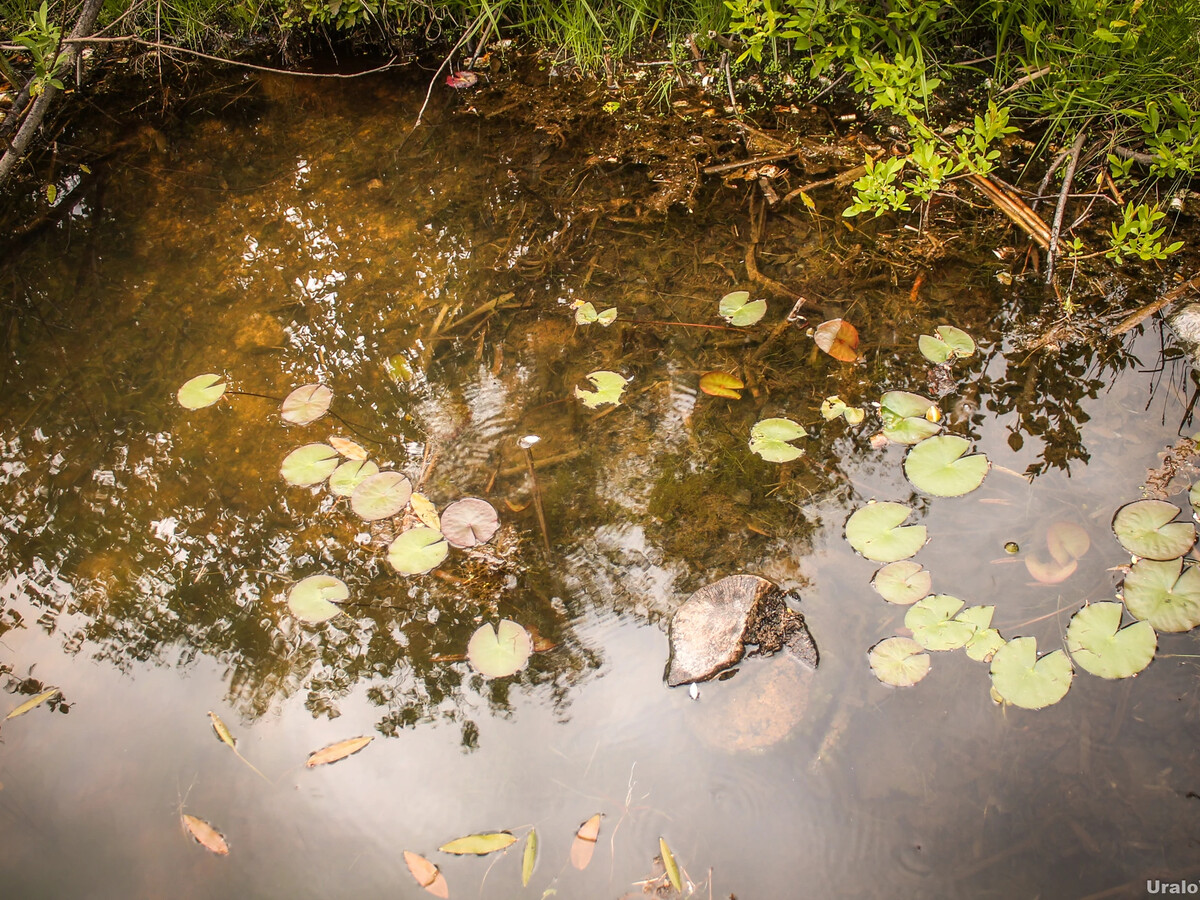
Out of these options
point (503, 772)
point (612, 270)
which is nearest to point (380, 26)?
point (612, 270)

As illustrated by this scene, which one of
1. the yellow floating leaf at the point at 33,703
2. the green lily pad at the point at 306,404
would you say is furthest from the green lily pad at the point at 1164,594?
the yellow floating leaf at the point at 33,703

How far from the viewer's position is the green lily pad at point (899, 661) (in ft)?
5.15

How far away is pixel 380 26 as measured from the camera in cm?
371

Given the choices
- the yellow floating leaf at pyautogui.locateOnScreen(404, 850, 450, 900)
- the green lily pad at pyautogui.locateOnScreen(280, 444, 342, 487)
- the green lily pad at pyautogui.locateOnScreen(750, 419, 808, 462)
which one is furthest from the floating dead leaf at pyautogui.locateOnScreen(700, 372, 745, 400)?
the yellow floating leaf at pyautogui.locateOnScreen(404, 850, 450, 900)

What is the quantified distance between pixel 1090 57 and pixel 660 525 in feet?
7.90

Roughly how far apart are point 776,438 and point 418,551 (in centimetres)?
110

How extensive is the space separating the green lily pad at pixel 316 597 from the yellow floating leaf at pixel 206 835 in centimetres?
49

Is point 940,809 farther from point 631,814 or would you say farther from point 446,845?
point 446,845

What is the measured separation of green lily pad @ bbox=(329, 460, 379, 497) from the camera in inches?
80.1

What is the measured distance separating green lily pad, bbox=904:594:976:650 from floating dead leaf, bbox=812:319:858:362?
852 millimetres

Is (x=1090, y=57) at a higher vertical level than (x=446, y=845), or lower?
higher

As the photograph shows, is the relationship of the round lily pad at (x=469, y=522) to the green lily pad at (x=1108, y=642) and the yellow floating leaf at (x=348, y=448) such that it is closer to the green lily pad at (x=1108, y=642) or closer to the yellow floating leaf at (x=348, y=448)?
the yellow floating leaf at (x=348, y=448)

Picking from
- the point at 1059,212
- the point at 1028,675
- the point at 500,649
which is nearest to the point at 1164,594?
the point at 1028,675

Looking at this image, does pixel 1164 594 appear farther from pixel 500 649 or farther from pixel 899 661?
pixel 500 649
